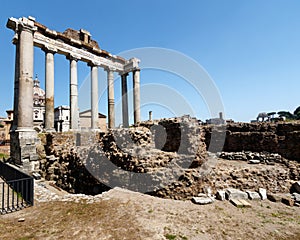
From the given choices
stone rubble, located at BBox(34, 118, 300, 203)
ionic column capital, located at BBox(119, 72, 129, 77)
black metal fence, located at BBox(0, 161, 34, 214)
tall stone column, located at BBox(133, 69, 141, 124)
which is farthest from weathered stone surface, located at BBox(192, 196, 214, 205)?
ionic column capital, located at BBox(119, 72, 129, 77)

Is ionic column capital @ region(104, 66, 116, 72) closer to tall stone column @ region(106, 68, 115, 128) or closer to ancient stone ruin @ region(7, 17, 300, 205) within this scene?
tall stone column @ region(106, 68, 115, 128)

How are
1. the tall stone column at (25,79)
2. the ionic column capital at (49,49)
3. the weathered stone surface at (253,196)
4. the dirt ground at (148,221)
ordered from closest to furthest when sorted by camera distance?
the dirt ground at (148,221)
the weathered stone surface at (253,196)
the tall stone column at (25,79)
the ionic column capital at (49,49)

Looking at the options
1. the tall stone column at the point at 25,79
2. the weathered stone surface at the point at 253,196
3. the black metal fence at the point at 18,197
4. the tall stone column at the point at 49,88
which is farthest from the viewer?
the tall stone column at the point at 49,88

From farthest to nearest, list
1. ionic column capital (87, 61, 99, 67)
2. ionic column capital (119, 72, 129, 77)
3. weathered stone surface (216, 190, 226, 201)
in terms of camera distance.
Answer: ionic column capital (119, 72, 129, 77) → ionic column capital (87, 61, 99, 67) → weathered stone surface (216, 190, 226, 201)

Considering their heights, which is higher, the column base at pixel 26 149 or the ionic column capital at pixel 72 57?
the ionic column capital at pixel 72 57

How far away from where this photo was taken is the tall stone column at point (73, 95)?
52.5 feet

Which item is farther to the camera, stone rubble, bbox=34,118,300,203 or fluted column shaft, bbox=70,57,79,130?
fluted column shaft, bbox=70,57,79,130

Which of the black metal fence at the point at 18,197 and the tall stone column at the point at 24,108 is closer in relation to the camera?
the black metal fence at the point at 18,197

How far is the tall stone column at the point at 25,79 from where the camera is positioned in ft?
36.2

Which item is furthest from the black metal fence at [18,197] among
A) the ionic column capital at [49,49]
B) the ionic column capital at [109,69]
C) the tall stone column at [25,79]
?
the ionic column capital at [109,69]

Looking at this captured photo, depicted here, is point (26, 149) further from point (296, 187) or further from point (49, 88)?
point (296, 187)

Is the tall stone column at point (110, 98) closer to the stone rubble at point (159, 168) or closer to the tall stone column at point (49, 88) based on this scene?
the tall stone column at point (49, 88)

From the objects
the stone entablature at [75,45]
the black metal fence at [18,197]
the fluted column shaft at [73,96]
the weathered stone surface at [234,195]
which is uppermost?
the stone entablature at [75,45]

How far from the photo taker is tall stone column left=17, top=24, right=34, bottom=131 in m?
11.0
